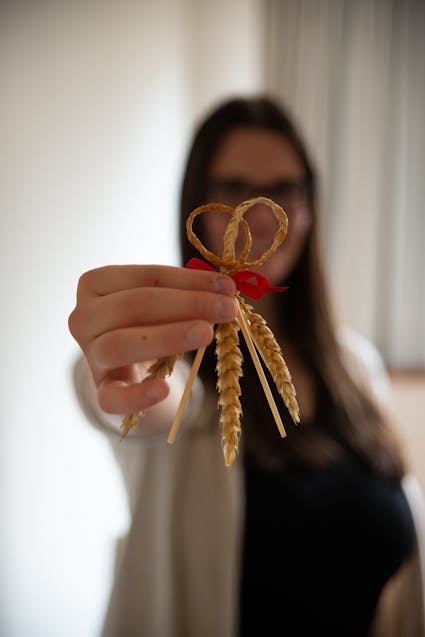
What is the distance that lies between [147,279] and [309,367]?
664 millimetres

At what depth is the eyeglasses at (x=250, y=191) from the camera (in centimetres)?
63

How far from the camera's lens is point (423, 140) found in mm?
1642

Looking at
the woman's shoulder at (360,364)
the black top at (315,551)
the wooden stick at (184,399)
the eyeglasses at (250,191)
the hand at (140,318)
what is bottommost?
the black top at (315,551)

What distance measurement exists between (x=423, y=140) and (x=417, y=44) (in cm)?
32

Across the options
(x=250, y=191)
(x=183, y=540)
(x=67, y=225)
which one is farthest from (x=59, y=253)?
(x=183, y=540)

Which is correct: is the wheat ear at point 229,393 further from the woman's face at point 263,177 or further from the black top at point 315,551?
the black top at point 315,551

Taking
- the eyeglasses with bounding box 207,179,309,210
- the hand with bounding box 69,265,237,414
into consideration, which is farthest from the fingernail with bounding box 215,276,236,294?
the eyeglasses with bounding box 207,179,309,210

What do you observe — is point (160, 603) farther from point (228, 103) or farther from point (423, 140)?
point (423, 140)

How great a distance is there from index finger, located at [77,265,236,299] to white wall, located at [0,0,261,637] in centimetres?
12

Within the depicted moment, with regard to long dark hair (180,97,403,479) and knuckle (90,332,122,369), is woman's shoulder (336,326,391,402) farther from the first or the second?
knuckle (90,332,122,369)

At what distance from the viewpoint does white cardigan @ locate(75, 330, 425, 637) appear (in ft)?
2.42

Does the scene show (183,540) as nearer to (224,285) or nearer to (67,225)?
(67,225)

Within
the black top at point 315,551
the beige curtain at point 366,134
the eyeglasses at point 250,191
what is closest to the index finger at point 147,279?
the eyeglasses at point 250,191

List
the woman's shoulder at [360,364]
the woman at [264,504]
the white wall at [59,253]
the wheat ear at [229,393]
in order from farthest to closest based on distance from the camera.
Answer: the woman's shoulder at [360,364] < the woman at [264,504] < the white wall at [59,253] < the wheat ear at [229,393]
